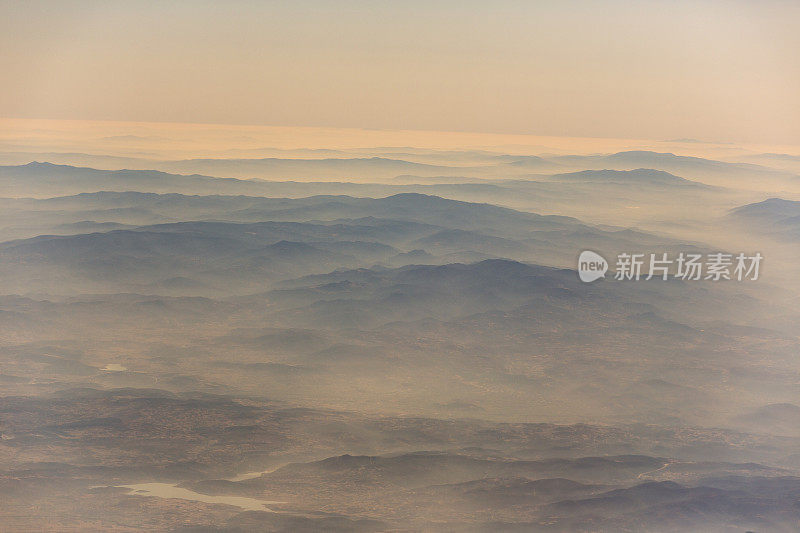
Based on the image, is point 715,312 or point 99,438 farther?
point 715,312

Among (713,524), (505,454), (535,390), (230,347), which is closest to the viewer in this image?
(713,524)

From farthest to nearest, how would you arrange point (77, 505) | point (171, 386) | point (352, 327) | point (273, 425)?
point (352, 327) → point (171, 386) → point (273, 425) → point (77, 505)

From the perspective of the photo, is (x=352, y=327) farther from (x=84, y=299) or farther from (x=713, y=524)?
(x=713, y=524)

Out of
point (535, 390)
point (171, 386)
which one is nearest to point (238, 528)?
point (171, 386)

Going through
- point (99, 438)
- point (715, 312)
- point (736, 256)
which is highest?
point (736, 256)

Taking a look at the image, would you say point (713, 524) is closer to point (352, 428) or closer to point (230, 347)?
point (352, 428)

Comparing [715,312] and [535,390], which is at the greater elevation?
[715,312]
